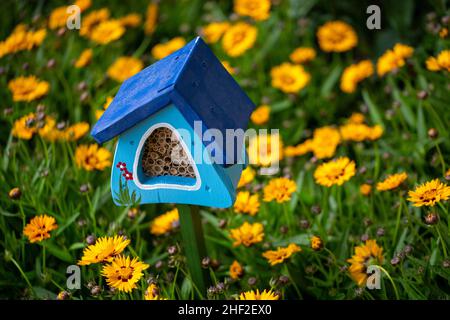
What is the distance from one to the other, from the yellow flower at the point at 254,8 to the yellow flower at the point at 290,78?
25 centimetres

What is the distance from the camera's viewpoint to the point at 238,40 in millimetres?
2934

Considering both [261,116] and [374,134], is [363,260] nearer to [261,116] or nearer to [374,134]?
[374,134]

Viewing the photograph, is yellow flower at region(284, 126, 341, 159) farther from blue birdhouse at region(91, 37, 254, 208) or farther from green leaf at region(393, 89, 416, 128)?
blue birdhouse at region(91, 37, 254, 208)

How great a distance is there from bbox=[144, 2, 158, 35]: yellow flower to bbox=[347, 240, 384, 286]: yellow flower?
6.06ft

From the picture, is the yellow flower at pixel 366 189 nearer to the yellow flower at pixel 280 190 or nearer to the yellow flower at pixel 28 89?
the yellow flower at pixel 280 190

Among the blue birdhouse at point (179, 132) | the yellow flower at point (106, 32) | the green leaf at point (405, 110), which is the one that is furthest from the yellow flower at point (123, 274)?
the yellow flower at point (106, 32)

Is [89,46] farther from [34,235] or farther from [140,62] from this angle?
[34,235]

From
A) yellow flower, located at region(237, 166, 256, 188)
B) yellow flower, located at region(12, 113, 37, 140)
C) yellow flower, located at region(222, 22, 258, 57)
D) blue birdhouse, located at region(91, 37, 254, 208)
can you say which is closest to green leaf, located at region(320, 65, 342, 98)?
yellow flower, located at region(222, 22, 258, 57)

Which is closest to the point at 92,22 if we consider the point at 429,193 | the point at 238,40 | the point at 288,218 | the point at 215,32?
the point at 215,32

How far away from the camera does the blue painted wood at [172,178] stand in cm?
168

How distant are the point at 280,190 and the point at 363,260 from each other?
Answer: 33 cm

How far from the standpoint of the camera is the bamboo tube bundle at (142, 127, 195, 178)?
175cm

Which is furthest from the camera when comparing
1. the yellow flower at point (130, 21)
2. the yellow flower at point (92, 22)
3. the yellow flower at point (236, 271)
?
the yellow flower at point (130, 21)
